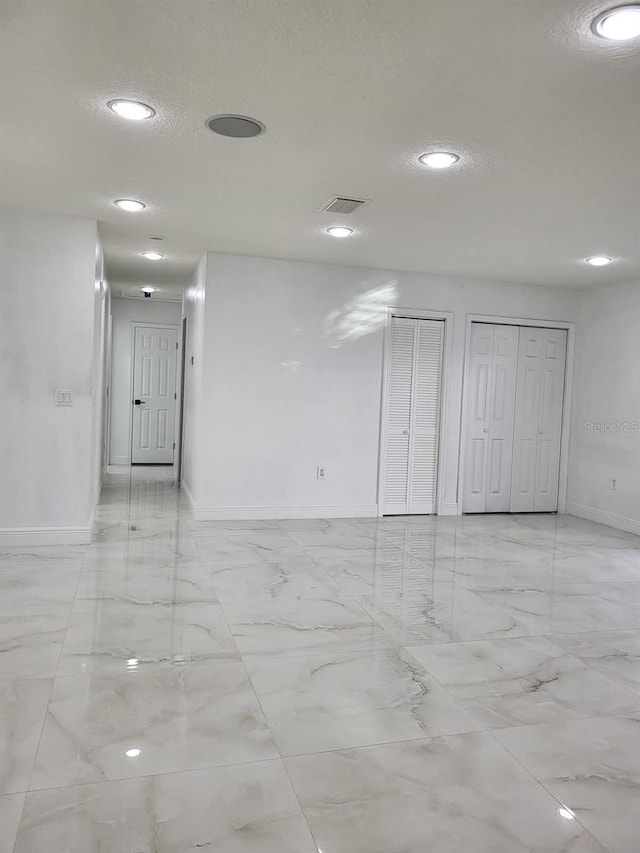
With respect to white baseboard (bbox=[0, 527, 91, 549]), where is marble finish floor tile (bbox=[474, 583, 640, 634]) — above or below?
below

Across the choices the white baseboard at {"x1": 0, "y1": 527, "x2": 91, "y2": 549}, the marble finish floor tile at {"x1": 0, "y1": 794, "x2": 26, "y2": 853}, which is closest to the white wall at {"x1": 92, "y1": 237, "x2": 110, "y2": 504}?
the white baseboard at {"x1": 0, "y1": 527, "x2": 91, "y2": 549}

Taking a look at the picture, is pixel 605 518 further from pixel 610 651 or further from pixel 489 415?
pixel 610 651

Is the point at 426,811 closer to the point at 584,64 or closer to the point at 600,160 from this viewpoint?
the point at 584,64

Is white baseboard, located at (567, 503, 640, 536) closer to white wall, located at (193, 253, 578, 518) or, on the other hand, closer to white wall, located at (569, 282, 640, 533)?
white wall, located at (569, 282, 640, 533)

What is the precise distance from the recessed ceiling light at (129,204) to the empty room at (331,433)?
4cm

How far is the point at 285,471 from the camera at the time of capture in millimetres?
6176

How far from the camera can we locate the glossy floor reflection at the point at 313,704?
1.88 m

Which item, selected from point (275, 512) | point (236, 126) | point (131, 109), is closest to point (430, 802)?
point (236, 126)

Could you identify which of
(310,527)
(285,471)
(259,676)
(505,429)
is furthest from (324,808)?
(505,429)

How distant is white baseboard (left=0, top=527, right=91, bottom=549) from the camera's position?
4.75 m

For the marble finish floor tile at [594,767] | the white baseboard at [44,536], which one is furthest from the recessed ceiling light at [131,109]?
the white baseboard at [44,536]

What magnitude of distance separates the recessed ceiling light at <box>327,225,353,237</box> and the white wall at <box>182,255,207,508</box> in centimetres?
146

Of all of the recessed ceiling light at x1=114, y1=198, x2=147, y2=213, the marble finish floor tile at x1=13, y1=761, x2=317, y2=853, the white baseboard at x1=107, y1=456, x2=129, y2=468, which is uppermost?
the recessed ceiling light at x1=114, y1=198, x2=147, y2=213

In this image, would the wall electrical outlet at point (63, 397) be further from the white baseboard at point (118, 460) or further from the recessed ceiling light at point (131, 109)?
the white baseboard at point (118, 460)
